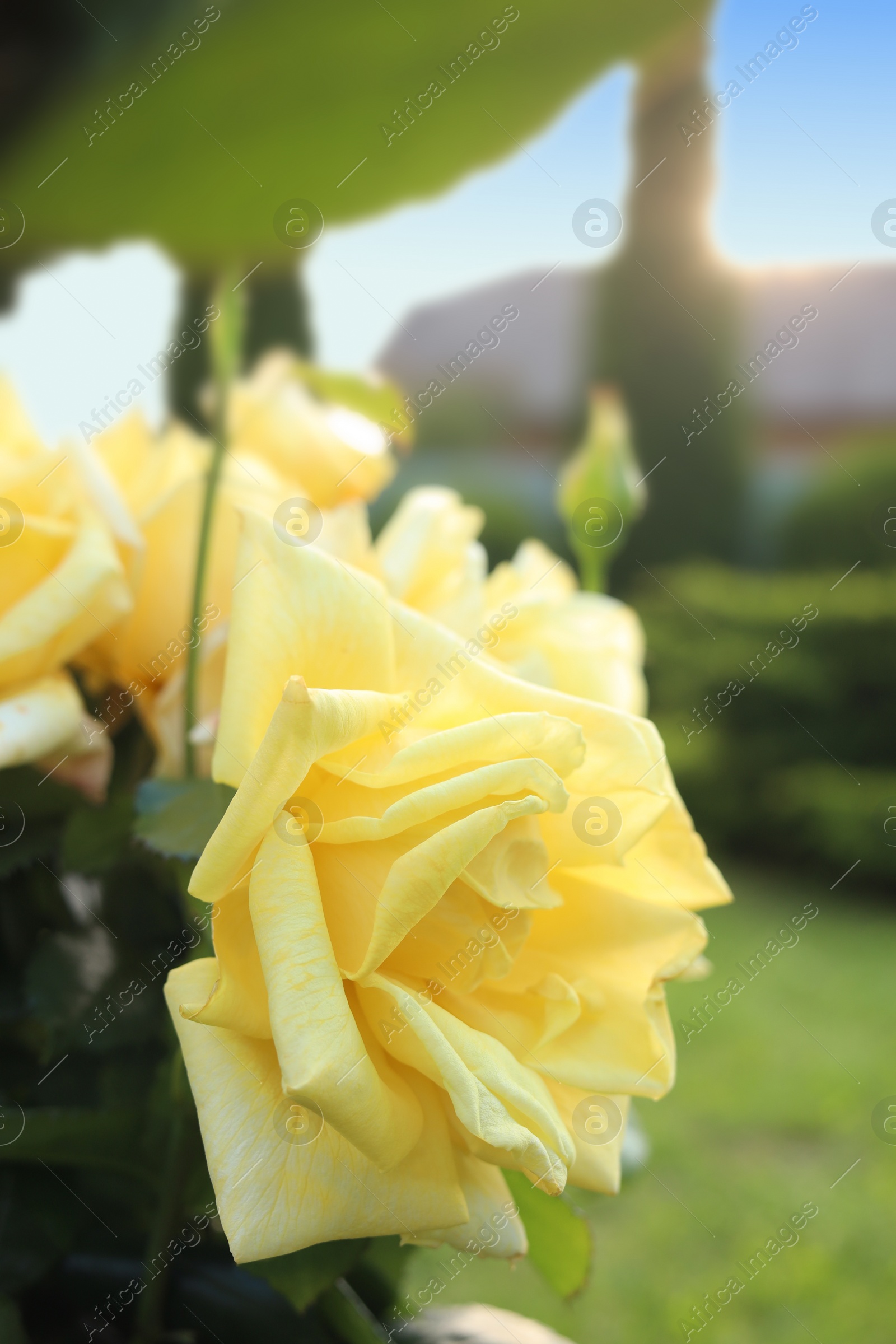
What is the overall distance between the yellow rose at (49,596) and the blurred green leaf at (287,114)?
65mm

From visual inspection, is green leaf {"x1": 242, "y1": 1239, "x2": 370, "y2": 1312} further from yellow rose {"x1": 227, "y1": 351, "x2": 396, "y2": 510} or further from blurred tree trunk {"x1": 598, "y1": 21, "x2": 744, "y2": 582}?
blurred tree trunk {"x1": 598, "y1": 21, "x2": 744, "y2": 582}

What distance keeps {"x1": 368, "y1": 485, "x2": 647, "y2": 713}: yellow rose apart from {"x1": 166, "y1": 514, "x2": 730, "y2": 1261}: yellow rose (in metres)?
0.03

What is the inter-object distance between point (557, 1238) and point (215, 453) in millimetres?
233

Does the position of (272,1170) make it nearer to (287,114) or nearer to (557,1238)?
(557,1238)

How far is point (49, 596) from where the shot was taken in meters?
0.27

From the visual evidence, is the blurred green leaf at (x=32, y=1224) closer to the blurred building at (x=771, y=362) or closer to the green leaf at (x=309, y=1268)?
the green leaf at (x=309, y=1268)

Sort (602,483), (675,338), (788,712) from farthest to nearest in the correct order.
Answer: (675,338) < (788,712) < (602,483)

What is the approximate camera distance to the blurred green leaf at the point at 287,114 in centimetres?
24

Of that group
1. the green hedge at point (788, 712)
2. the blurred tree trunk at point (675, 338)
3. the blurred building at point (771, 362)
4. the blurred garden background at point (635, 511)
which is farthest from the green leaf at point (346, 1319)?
the blurred building at point (771, 362)

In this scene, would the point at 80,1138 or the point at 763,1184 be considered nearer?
the point at 80,1138

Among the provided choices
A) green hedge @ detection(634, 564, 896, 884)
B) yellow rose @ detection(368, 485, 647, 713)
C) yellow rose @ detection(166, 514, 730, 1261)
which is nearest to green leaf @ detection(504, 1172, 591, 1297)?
yellow rose @ detection(166, 514, 730, 1261)

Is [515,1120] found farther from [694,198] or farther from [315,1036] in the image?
[694,198]

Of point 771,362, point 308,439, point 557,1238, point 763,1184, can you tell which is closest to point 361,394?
point 308,439

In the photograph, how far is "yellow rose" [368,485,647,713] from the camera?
0.29 metres
